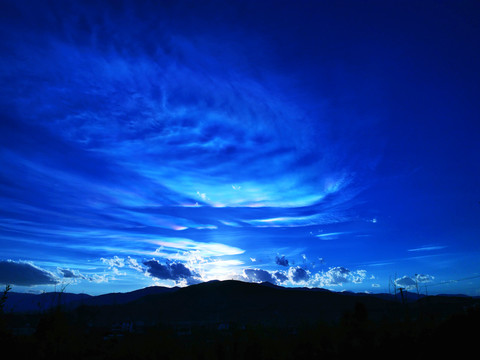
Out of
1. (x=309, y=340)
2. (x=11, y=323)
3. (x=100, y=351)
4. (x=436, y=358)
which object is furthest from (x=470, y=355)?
(x=11, y=323)

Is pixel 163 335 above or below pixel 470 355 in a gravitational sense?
above

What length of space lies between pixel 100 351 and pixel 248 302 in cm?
17404

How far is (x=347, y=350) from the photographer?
15734 millimetres

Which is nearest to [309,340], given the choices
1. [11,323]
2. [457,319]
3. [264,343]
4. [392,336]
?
[264,343]

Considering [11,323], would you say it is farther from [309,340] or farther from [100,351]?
[309,340]

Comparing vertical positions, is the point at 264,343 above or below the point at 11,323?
below

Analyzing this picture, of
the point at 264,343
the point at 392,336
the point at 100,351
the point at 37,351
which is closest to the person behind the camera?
the point at 37,351

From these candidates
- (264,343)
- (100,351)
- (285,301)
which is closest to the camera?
(264,343)

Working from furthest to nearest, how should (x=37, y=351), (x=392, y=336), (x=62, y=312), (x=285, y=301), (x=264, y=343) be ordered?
(x=285, y=301), (x=392, y=336), (x=62, y=312), (x=264, y=343), (x=37, y=351)

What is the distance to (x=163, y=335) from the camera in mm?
14445

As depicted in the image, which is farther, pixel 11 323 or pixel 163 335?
pixel 11 323

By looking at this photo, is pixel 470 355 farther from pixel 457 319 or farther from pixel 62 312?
pixel 62 312

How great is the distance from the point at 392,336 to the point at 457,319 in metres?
5.48

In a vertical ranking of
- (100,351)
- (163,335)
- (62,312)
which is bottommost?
(100,351)
